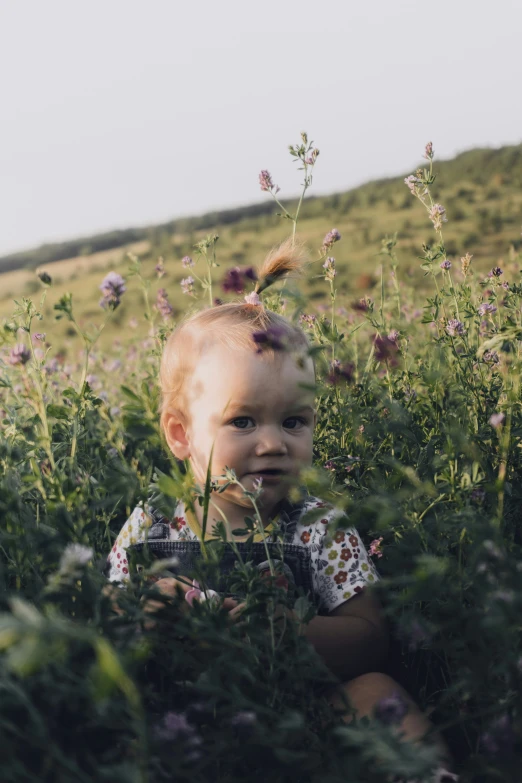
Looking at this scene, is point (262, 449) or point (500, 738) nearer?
point (500, 738)

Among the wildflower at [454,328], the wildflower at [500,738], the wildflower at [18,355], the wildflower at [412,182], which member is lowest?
the wildflower at [500,738]

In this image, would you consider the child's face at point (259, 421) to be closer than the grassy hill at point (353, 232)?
Yes

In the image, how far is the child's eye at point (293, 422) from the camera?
2312mm

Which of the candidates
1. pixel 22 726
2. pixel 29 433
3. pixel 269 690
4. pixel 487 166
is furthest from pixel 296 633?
pixel 487 166

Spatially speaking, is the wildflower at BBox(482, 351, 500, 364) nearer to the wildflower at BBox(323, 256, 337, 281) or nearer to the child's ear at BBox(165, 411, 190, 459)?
the wildflower at BBox(323, 256, 337, 281)

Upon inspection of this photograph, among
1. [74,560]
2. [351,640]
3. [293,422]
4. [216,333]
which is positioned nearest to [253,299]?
[216,333]

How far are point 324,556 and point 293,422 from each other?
37 centimetres

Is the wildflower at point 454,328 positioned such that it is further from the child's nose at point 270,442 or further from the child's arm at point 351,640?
the child's arm at point 351,640

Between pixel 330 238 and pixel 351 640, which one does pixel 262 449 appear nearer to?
pixel 351 640

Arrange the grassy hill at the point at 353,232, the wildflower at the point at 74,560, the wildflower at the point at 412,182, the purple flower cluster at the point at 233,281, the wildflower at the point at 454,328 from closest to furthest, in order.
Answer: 1. the wildflower at the point at 74,560
2. the purple flower cluster at the point at 233,281
3. the wildflower at the point at 454,328
4. the wildflower at the point at 412,182
5. the grassy hill at the point at 353,232

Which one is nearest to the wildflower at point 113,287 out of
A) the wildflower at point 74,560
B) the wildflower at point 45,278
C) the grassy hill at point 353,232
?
the wildflower at point 45,278

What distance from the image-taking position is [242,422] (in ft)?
7.50

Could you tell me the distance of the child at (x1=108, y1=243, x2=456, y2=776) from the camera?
2.04m

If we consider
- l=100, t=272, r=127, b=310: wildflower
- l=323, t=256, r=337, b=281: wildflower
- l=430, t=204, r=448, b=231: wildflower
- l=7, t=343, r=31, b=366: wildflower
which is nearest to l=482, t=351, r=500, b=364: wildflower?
l=430, t=204, r=448, b=231: wildflower
